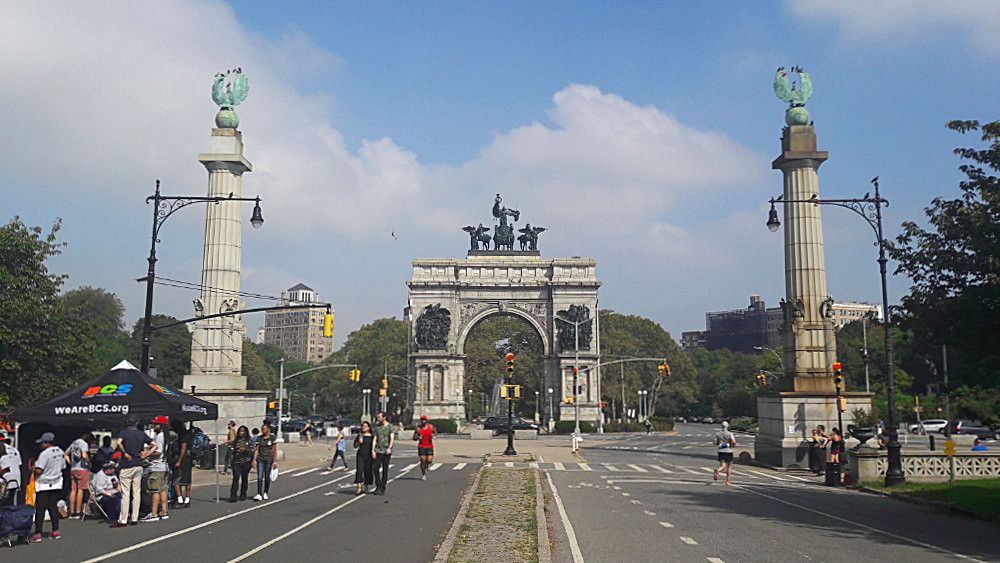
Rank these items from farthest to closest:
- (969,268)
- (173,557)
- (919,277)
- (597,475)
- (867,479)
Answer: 1. (597,475)
2. (867,479)
3. (919,277)
4. (969,268)
5. (173,557)

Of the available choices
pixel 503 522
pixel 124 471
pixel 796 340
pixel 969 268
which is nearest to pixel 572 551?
pixel 503 522

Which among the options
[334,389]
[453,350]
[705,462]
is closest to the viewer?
[705,462]

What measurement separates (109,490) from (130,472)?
1.04 meters

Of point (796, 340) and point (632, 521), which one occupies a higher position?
point (796, 340)

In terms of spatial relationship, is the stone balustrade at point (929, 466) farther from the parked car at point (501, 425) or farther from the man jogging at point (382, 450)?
the parked car at point (501, 425)

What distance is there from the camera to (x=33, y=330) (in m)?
33.1

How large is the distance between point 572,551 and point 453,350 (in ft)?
219

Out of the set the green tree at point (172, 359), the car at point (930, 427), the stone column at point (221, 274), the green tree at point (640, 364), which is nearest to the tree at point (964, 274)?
the stone column at point (221, 274)

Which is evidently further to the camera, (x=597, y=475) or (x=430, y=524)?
(x=597, y=475)

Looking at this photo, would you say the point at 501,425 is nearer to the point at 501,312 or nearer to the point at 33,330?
the point at 501,312

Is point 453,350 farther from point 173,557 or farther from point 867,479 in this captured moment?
point 173,557

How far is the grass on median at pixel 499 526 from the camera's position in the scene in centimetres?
1090

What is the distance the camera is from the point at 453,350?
3076 inches

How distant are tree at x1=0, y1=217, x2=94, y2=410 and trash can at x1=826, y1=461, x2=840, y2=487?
2979 cm
